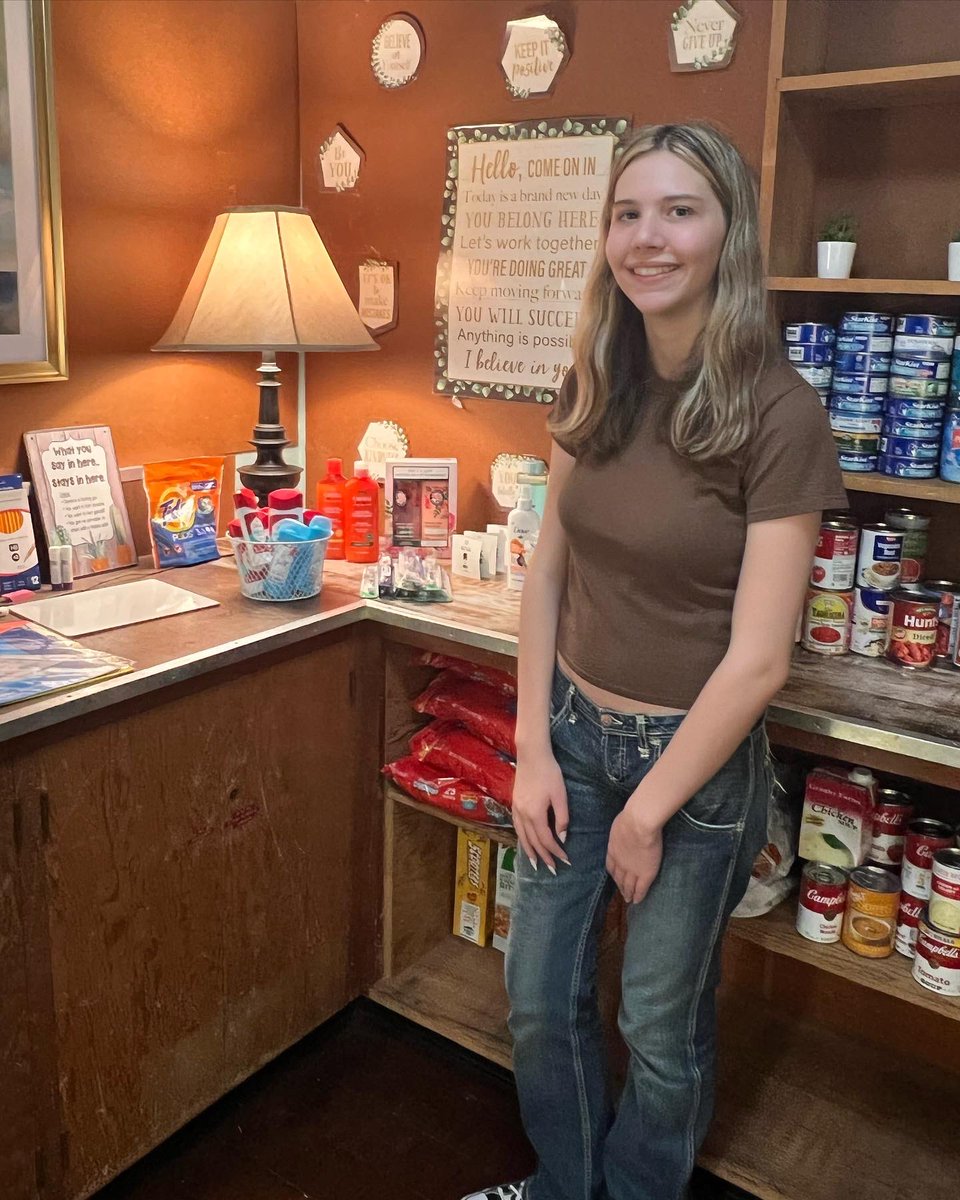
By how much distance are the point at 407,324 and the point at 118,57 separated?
2.40ft

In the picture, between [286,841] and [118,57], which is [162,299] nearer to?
[118,57]

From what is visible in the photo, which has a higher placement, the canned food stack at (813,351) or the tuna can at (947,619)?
the canned food stack at (813,351)

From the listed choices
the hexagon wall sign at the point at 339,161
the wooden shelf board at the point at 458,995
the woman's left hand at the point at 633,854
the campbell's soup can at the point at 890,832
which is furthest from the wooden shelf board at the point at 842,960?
the hexagon wall sign at the point at 339,161

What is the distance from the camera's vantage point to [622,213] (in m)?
1.37

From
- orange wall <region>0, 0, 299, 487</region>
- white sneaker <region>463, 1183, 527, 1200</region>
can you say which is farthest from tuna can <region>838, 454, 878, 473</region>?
orange wall <region>0, 0, 299, 487</region>

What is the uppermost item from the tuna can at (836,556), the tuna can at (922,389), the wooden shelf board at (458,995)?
the tuna can at (922,389)

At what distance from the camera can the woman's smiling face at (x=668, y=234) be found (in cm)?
130

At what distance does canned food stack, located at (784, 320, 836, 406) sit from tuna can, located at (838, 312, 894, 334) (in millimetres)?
35

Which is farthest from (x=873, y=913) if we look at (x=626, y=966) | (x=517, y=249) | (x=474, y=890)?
(x=517, y=249)

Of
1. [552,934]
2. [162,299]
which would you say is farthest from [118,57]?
[552,934]

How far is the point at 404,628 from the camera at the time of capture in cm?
193

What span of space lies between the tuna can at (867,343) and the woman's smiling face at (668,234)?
0.43 meters

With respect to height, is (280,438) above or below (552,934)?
above

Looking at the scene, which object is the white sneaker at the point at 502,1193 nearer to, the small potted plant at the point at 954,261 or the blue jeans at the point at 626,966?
the blue jeans at the point at 626,966
